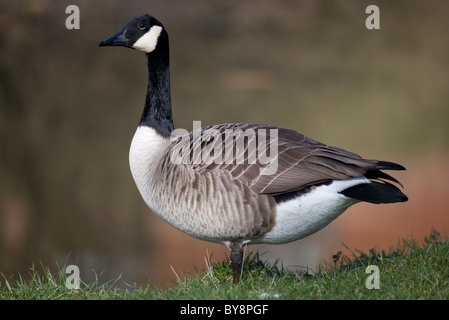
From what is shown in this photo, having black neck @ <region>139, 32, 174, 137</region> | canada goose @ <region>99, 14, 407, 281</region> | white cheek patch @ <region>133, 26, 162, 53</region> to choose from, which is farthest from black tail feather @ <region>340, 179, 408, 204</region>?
white cheek patch @ <region>133, 26, 162, 53</region>

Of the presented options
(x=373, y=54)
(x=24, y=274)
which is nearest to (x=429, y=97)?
(x=373, y=54)

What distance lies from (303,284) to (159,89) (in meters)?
1.99

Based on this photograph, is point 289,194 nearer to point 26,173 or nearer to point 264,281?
point 264,281

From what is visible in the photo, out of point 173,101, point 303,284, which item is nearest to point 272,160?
point 303,284

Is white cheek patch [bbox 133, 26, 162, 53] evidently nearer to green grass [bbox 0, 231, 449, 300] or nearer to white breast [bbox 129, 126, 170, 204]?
white breast [bbox 129, 126, 170, 204]

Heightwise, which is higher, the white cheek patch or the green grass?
the white cheek patch

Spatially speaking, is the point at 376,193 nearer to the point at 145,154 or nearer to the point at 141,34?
the point at 145,154

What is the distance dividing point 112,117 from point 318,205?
957cm

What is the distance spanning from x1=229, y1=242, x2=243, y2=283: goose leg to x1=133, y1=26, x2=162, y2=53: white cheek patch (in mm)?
1709

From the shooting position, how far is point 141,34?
431 centimetres

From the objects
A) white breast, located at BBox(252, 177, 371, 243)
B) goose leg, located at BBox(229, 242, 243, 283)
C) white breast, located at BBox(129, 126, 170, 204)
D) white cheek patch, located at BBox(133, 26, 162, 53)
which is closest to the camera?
white breast, located at BBox(252, 177, 371, 243)

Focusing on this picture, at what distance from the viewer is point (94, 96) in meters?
14.4

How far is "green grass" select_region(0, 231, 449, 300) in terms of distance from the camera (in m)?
3.11

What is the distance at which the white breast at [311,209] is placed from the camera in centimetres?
341
